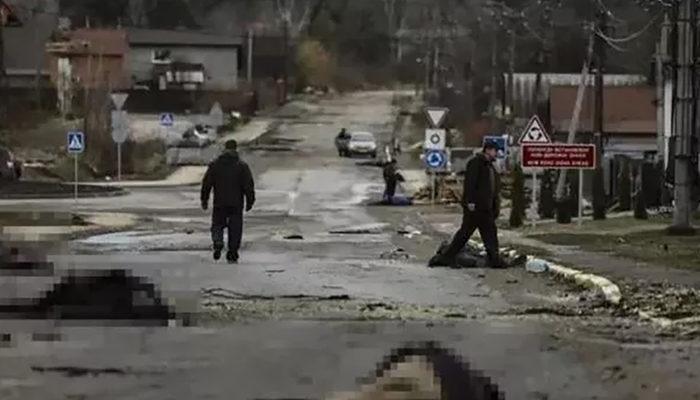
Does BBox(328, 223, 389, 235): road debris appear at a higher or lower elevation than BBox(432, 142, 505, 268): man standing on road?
lower

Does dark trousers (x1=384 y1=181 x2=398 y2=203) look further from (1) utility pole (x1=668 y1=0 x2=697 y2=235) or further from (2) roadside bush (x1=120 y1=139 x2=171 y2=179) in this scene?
(1) utility pole (x1=668 y1=0 x2=697 y2=235)

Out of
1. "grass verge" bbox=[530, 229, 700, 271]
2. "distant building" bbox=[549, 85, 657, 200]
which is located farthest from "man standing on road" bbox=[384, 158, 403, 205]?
"grass verge" bbox=[530, 229, 700, 271]

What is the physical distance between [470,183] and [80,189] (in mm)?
34975

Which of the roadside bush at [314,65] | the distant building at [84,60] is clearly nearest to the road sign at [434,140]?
the distant building at [84,60]

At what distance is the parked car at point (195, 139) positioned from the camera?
81.5 metres

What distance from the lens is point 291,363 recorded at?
11977 millimetres

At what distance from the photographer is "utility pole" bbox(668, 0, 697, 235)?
27812 millimetres

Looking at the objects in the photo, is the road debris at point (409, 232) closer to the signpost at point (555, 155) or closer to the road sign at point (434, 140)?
the signpost at point (555, 155)

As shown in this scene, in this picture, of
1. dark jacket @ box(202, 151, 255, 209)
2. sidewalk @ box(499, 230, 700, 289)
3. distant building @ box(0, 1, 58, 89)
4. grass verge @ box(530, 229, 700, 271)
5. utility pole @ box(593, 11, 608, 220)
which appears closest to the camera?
sidewalk @ box(499, 230, 700, 289)

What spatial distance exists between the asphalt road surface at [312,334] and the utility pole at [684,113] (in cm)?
496

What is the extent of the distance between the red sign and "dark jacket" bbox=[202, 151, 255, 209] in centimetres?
1017

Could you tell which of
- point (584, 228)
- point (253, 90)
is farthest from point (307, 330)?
point (253, 90)

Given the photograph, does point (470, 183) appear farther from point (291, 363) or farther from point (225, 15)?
point (225, 15)

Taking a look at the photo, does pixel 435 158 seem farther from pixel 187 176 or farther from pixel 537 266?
pixel 537 266
